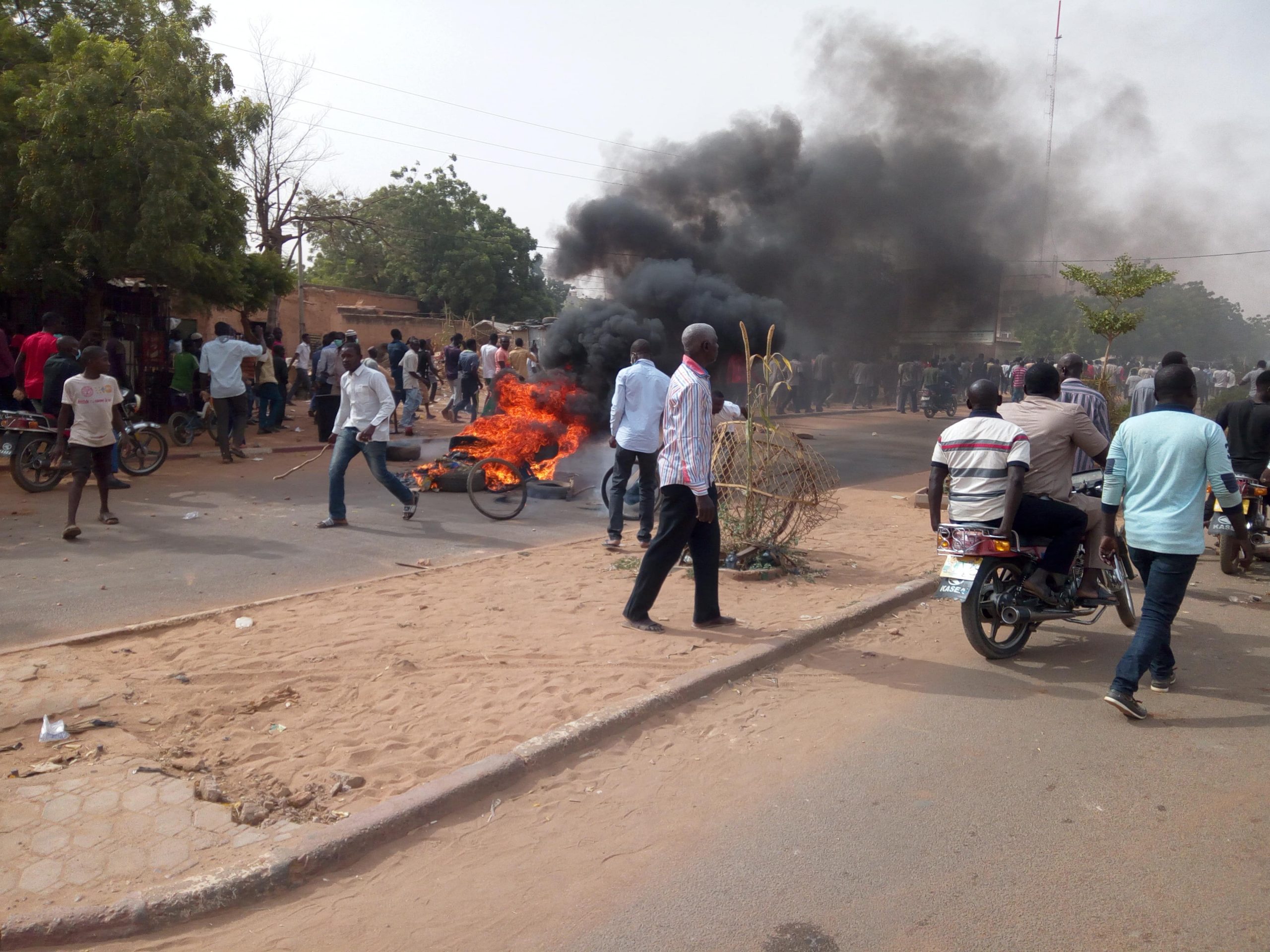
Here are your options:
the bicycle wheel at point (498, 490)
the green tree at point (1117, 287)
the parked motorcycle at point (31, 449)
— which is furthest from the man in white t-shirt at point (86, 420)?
the green tree at point (1117, 287)

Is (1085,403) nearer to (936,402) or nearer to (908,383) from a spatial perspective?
(936,402)

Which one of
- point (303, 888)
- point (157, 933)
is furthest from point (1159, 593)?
point (157, 933)

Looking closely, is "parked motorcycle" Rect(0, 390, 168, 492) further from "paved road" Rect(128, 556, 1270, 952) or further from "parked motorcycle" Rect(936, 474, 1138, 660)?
"parked motorcycle" Rect(936, 474, 1138, 660)

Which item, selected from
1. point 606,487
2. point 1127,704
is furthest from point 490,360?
point 1127,704

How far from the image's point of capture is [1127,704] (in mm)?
4359

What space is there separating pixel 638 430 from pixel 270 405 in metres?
10.4

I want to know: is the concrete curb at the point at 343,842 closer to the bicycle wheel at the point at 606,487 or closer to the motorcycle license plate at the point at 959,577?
the motorcycle license plate at the point at 959,577

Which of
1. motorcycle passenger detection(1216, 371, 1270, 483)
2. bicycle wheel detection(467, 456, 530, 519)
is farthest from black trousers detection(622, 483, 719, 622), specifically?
motorcycle passenger detection(1216, 371, 1270, 483)

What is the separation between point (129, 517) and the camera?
8.97m

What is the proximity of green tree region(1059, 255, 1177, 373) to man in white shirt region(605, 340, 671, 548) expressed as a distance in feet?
33.4

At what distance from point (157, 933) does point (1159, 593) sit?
429cm

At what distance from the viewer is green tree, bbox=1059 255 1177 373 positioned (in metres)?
14.6

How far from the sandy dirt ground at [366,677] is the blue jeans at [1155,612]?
1.90 metres

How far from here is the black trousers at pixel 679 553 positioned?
17.7 ft
